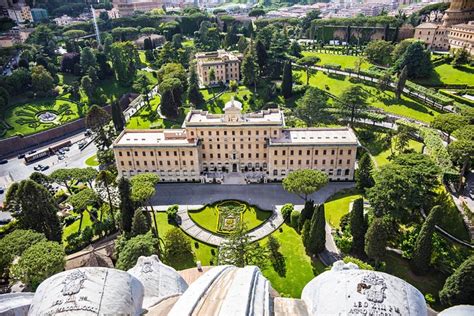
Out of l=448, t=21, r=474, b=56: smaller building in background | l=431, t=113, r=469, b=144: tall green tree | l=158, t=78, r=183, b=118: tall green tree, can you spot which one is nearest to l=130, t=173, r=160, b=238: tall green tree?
l=158, t=78, r=183, b=118: tall green tree

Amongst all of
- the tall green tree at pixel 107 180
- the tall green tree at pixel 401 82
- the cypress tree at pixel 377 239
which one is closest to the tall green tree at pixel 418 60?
the tall green tree at pixel 401 82

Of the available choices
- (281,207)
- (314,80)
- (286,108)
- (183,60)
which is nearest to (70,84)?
(183,60)

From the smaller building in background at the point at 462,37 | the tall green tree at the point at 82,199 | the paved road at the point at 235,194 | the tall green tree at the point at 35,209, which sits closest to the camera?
the tall green tree at the point at 35,209

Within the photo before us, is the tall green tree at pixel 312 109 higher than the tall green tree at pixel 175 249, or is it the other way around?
the tall green tree at pixel 312 109

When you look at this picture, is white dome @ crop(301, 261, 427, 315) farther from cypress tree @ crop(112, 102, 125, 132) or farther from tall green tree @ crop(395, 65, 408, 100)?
cypress tree @ crop(112, 102, 125, 132)

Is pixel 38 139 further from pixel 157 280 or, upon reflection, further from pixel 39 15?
pixel 39 15

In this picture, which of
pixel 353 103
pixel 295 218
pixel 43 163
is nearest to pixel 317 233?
pixel 295 218

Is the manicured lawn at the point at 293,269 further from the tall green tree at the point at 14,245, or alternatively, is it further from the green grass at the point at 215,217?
the tall green tree at the point at 14,245
